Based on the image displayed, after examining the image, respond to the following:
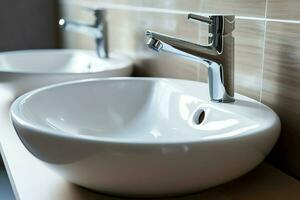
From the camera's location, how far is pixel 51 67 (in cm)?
156

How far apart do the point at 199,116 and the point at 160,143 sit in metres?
0.31

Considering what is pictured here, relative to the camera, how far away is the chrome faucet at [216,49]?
776 millimetres

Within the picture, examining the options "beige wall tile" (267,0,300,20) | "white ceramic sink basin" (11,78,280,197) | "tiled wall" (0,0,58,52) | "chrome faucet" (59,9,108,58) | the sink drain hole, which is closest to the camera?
"white ceramic sink basin" (11,78,280,197)

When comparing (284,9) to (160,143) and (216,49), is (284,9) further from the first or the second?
(160,143)

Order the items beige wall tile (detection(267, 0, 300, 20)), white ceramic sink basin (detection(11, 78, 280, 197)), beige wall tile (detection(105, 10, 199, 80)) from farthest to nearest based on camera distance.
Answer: beige wall tile (detection(105, 10, 199, 80)), beige wall tile (detection(267, 0, 300, 20)), white ceramic sink basin (detection(11, 78, 280, 197))

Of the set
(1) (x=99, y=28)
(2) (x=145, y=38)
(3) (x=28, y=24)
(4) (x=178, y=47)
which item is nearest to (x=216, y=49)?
(4) (x=178, y=47)

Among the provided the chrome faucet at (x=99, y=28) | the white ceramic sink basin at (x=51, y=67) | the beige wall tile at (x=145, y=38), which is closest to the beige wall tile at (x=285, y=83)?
the beige wall tile at (x=145, y=38)

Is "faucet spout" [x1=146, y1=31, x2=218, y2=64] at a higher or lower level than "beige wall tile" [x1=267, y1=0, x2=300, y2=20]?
lower

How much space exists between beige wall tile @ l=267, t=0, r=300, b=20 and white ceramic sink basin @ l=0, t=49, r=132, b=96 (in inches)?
21.2

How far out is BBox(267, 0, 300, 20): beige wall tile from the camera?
0.69 meters

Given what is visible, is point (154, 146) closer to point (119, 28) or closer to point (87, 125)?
point (87, 125)

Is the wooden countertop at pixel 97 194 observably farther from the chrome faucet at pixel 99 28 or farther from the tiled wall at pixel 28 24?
the tiled wall at pixel 28 24

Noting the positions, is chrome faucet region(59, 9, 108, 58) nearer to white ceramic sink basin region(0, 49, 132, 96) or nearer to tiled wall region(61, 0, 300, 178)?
→ white ceramic sink basin region(0, 49, 132, 96)

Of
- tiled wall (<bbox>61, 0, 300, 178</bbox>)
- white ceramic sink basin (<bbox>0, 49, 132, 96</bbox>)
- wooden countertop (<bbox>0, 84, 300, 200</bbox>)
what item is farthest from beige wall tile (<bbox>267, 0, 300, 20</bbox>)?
white ceramic sink basin (<bbox>0, 49, 132, 96</bbox>)
